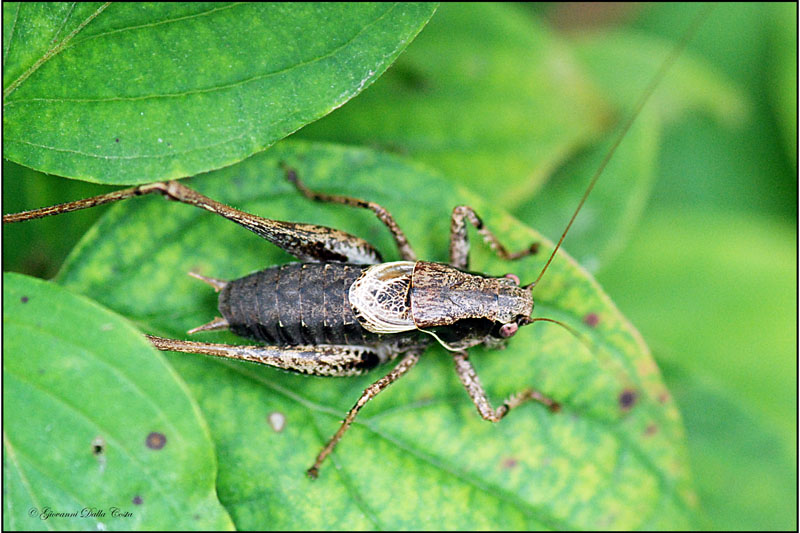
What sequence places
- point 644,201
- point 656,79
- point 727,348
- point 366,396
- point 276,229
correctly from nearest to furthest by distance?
point 366,396
point 276,229
point 727,348
point 644,201
point 656,79

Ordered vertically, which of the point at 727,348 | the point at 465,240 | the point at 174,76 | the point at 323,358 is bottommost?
the point at 727,348

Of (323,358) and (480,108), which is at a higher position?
(480,108)

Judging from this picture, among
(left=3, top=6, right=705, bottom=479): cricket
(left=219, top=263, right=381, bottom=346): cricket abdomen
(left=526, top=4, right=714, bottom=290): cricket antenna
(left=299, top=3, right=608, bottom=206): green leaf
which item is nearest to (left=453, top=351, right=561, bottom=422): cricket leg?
(left=3, top=6, right=705, bottom=479): cricket

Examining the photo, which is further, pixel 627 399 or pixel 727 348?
pixel 727 348

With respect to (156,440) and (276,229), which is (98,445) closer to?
(156,440)

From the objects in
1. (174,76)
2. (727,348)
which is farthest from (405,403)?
(727,348)

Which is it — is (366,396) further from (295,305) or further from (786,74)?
(786,74)

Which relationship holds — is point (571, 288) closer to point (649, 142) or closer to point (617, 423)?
point (617, 423)

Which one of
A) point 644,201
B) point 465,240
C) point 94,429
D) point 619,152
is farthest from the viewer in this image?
point 644,201
